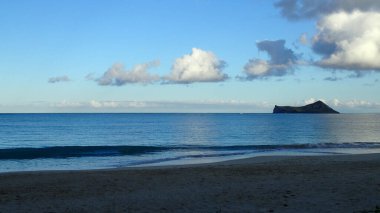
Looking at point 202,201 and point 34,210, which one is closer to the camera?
point 34,210

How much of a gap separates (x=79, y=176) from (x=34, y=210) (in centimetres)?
820

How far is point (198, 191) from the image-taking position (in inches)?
588

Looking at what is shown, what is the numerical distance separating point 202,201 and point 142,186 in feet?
14.3

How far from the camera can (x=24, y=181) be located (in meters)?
19.4

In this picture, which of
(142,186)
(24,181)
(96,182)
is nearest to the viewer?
(142,186)

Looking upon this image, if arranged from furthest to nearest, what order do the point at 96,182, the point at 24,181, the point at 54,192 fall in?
1. the point at 24,181
2. the point at 96,182
3. the point at 54,192

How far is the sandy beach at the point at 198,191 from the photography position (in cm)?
1228

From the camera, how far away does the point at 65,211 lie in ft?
39.4

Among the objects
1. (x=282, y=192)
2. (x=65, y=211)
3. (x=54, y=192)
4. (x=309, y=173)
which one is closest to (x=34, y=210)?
(x=65, y=211)

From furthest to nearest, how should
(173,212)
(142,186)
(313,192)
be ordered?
(142,186) → (313,192) → (173,212)

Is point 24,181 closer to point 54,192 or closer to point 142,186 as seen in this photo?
point 54,192

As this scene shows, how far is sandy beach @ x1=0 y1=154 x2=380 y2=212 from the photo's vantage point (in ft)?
40.3

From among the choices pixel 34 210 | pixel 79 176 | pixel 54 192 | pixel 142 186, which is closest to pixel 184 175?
pixel 142 186

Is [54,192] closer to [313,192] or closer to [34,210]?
[34,210]
